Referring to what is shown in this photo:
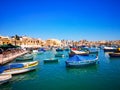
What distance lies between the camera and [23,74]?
112 feet

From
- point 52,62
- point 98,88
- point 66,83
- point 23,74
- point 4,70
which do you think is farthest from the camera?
point 52,62

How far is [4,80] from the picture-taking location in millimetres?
25500

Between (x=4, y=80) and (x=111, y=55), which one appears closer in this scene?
(x=4, y=80)

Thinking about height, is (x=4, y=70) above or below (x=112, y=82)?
above

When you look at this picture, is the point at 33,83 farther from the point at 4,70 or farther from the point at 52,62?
the point at 52,62

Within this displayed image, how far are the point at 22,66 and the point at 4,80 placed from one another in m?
8.76

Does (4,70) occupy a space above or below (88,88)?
above

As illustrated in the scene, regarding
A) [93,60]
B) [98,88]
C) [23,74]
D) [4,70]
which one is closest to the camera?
[98,88]

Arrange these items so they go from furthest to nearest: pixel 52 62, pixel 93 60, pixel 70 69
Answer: pixel 52 62 → pixel 93 60 → pixel 70 69

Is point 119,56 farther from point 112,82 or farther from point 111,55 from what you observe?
point 112,82

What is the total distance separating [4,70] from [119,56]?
49.4 meters

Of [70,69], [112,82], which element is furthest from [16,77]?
[112,82]

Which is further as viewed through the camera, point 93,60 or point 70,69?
point 93,60

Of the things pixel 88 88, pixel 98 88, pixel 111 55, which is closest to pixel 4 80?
pixel 88 88
